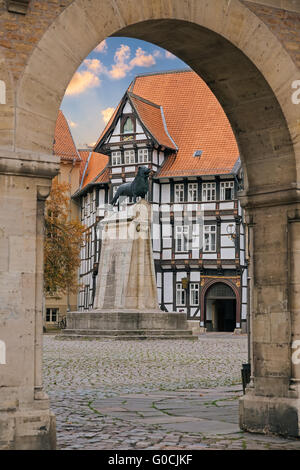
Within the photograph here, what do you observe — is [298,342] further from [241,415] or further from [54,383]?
[54,383]

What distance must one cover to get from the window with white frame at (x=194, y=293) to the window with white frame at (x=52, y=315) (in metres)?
13.9

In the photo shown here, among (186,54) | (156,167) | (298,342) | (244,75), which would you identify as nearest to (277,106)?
(244,75)

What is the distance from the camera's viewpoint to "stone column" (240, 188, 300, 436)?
7.50 metres

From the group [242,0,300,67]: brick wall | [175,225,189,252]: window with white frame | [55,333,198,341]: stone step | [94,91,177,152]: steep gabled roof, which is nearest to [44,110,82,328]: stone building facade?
[94,91,177,152]: steep gabled roof

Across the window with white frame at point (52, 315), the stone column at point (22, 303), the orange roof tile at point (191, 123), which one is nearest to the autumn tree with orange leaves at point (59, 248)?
the orange roof tile at point (191, 123)

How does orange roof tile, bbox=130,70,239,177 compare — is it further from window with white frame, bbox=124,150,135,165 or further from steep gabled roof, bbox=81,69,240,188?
window with white frame, bbox=124,150,135,165

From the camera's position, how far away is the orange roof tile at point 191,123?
157ft

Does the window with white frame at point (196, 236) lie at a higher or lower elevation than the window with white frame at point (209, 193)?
lower

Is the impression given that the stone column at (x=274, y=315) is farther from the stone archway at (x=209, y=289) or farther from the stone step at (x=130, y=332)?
the stone archway at (x=209, y=289)

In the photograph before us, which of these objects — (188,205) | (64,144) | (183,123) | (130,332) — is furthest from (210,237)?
(130,332)

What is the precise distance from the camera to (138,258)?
95.2ft

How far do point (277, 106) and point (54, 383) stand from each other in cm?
673

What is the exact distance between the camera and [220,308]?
161 ft

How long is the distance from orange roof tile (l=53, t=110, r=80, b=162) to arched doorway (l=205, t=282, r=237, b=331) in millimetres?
15985
